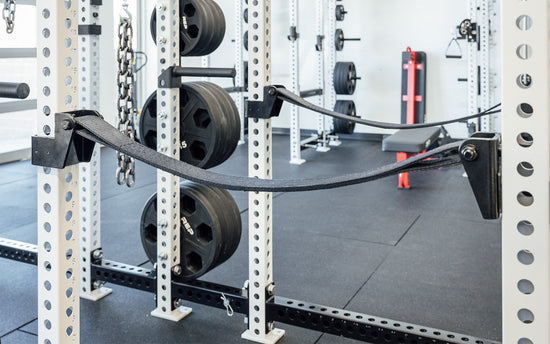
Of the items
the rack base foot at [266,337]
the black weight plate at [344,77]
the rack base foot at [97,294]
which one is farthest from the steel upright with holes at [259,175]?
the black weight plate at [344,77]

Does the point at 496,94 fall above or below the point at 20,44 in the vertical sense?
below

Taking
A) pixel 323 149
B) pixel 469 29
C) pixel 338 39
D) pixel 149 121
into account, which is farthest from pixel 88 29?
pixel 338 39

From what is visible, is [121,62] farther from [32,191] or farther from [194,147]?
[32,191]

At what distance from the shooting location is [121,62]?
2221 mm

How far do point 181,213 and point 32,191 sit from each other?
2898 millimetres

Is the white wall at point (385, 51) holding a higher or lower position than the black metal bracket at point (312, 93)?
higher

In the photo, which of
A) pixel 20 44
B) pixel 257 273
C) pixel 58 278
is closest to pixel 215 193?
pixel 257 273

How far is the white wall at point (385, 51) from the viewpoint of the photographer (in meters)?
6.97

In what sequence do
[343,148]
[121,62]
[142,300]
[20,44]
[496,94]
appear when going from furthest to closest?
[343,148]
[496,94]
[20,44]
[142,300]
[121,62]

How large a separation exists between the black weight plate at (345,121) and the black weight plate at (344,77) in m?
0.14

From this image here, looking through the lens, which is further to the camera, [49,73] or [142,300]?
[142,300]

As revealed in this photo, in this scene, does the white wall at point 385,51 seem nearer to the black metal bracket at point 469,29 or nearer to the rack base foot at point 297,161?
Answer: the black metal bracket at point 469,29

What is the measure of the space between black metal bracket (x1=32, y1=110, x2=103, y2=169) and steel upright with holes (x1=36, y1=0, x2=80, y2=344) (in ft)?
0.06

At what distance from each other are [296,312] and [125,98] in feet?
3.46
